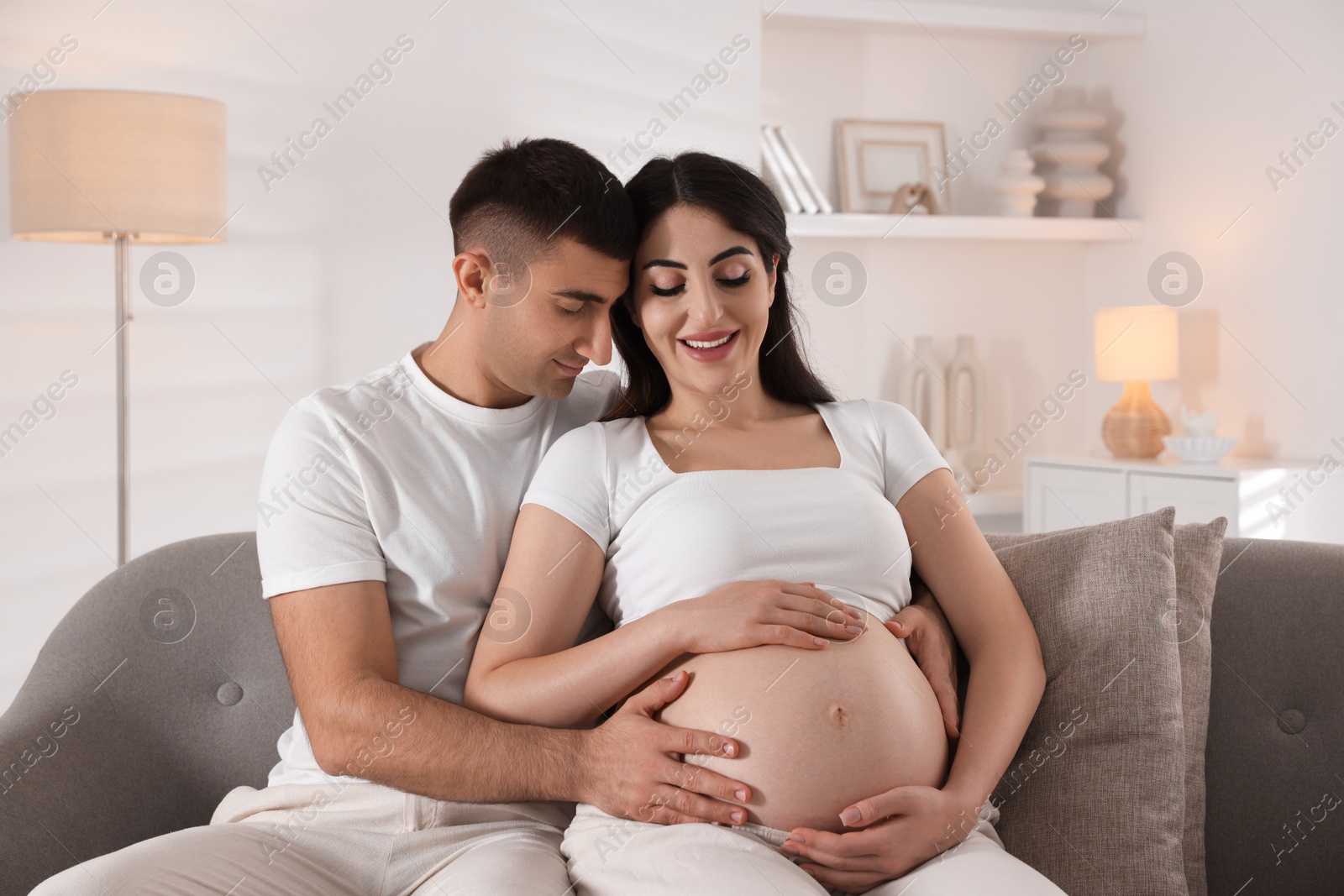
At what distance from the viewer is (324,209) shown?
334 centimetres

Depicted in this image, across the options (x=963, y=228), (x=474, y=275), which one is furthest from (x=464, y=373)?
(x=963, y=228)

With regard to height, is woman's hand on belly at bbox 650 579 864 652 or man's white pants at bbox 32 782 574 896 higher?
woman's hand on belly at bbox 650 579 864 652

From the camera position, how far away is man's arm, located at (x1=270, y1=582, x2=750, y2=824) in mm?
1233

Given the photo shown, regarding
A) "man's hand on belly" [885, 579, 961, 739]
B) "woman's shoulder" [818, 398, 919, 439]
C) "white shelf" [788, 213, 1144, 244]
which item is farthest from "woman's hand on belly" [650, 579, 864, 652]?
"white shelf" [788, 213, 1144, 244]

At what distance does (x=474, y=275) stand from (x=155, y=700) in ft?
2.44

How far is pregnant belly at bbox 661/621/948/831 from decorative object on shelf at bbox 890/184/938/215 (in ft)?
10.3

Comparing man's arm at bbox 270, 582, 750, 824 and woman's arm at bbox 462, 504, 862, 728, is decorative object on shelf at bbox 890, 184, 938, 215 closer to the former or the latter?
woman's arm at bbox 462, 504, 862, 728

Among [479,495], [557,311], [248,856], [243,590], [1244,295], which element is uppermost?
[1244,295]

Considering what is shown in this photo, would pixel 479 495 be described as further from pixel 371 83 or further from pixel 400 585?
pixel 371 83

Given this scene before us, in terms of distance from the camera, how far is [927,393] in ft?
14.0

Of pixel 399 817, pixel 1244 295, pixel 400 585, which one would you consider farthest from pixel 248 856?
pixel 1244 295

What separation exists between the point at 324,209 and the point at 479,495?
86.1 inches

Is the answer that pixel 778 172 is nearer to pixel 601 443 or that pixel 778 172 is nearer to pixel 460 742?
pixel 601 443

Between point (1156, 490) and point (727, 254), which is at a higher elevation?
point (727, 254)
